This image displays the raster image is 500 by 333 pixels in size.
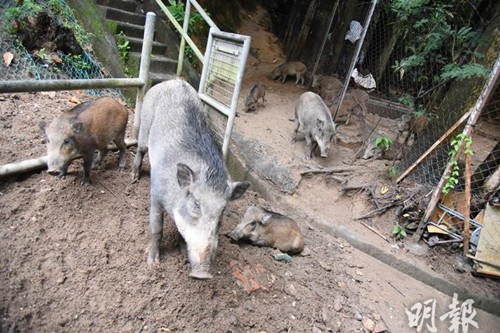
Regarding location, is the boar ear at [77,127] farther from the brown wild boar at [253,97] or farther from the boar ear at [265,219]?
the brown wild boar at [253,97]

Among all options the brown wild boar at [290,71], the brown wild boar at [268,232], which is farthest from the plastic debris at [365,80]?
the brown wild boar at [268,232]

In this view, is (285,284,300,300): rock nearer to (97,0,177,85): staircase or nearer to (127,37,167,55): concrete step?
(97,0,177,85): staircase

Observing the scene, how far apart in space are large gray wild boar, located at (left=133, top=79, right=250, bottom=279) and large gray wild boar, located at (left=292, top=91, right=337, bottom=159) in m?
3.11

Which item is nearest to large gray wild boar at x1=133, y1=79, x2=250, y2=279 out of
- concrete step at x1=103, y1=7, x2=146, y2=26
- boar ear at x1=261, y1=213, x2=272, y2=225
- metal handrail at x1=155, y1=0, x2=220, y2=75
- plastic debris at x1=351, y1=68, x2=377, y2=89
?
boar ear at x1=261, y1=213, x2=272, y2=225

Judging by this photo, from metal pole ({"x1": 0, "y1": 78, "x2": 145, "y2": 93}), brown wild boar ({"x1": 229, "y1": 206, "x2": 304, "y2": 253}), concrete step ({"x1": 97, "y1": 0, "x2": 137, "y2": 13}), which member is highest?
concrete step ({"x1": 97, "y1": 0, "x2": 137, "y2": 13})

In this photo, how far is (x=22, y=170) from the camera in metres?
3.35

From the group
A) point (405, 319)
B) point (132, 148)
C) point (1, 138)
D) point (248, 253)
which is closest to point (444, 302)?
point (405, 319)

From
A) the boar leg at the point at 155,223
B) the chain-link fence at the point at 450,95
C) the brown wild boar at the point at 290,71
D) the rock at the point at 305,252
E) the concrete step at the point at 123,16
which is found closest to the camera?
the boar leg at the point at 155,223

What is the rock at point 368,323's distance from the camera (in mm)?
3428

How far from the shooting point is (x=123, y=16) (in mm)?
6812

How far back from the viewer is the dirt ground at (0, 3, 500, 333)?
2.54m

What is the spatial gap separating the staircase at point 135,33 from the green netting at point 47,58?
0.71m

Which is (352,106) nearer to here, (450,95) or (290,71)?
(290,71)

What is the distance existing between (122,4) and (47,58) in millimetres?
2611
